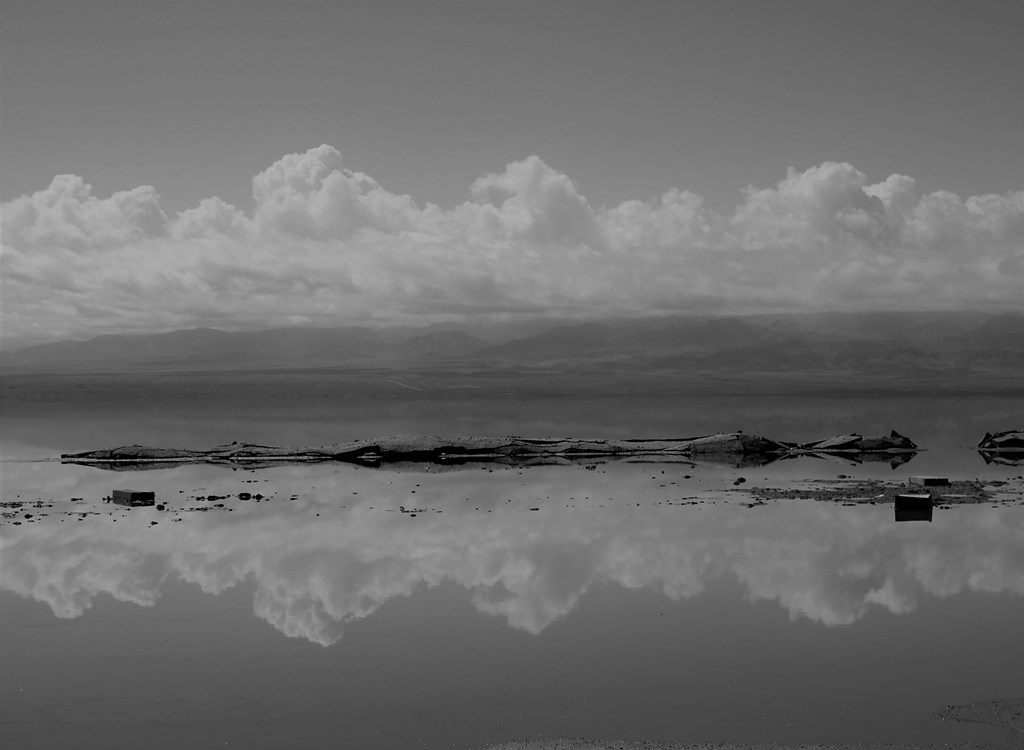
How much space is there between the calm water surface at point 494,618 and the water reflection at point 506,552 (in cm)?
10

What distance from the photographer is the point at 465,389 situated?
170250mm

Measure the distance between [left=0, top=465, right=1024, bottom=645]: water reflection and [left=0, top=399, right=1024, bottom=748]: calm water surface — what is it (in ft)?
0.33

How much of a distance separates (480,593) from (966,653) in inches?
310

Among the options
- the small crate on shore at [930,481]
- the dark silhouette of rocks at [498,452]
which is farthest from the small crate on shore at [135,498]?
the small crate on shore at [930,481]

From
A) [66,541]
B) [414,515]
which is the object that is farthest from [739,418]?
[66,541]

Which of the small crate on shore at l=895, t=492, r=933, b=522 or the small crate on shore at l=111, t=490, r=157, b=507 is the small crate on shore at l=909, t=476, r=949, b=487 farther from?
the small crate on shore at l=111, t=490, r=157, b=507

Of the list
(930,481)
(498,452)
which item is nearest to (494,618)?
(930,481)

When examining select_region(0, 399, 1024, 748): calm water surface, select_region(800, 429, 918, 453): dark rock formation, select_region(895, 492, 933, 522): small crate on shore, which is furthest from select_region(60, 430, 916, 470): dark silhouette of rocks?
select_region(895, 492, 933, 522): small crate on shore

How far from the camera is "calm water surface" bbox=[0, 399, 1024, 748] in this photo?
1293 centimetres

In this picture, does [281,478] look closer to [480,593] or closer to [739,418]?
[480,593]

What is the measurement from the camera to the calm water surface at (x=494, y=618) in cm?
1293

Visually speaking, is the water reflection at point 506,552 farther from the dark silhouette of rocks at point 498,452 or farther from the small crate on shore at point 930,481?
the dark silhouette of rocks at point 498,452

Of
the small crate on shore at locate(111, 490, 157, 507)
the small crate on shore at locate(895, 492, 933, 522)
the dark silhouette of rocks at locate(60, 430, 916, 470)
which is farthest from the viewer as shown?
the dark silhouette of rocks at locate(60, 430, 916, 470)

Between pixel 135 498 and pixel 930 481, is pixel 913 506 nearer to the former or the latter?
pixel 930 481
